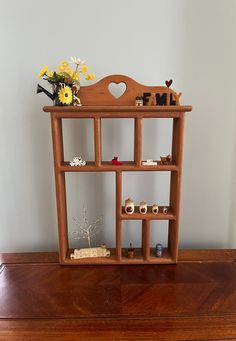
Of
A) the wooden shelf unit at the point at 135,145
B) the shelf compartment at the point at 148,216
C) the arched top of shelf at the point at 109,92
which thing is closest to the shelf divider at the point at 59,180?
the wooden shelf unit at the point at 135,145

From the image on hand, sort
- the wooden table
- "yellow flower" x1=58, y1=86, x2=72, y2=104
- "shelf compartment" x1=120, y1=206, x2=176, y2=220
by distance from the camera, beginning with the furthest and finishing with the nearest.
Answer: "shelf compartment" x1=120, y1=206, x2=176, y2=220
"yellow flower" x1=58, y1=86, x2=72, y2=104
the wooden table

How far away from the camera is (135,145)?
999 mm

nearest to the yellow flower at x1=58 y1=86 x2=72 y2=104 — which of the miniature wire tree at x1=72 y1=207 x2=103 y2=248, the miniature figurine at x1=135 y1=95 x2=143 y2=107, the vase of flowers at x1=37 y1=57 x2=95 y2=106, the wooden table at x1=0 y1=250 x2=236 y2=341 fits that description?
the vase of flowers at x1=37 y1=57 x2=95 y2=106

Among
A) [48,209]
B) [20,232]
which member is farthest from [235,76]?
[20,232]

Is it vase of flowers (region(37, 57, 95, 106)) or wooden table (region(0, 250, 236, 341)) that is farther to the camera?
vase of flowers (region(37, 57, 95, 106))

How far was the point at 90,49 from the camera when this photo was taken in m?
1.12

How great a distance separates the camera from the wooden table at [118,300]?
75 cm

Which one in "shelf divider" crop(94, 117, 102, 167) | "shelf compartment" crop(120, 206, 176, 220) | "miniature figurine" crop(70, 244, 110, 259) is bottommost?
"miniature figurine" crop(70, 244, 110, 259)

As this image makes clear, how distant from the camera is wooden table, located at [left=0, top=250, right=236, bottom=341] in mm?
753

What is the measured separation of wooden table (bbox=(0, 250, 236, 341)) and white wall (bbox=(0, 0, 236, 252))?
0.75 feet

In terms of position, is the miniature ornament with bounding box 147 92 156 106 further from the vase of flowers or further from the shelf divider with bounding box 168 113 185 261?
the vase of flowers

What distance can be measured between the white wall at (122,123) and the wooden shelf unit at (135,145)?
18cm

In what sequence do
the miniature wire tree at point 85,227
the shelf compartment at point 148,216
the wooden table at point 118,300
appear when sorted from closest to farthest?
the wooden table at point 118,300 < the shelf compartment at point 148,216 < the miniature wire tree at point 85,227

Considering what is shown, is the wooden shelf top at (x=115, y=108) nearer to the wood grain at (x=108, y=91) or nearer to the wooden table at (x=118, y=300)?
the wood grain at (x=108, y=91)
